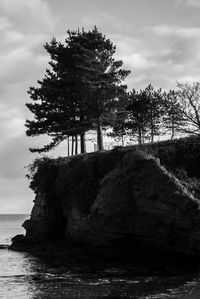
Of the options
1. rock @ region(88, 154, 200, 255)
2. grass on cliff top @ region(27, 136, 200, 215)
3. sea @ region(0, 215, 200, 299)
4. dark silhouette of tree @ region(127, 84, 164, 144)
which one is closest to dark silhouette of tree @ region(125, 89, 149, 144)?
dark silhouette of tree @ region(127, 84, 164, 144)

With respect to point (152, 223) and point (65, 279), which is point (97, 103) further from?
point (65, 279)

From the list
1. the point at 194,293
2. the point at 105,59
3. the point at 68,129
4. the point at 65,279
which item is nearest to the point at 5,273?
the point at 65,279

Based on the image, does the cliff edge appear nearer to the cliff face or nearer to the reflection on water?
the cliff face

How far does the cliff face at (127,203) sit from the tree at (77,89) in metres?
9.25

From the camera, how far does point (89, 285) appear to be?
2316cm

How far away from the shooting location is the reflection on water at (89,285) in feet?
68.4

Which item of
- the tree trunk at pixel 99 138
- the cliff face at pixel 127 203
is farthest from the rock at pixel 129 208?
the tree trunk at pixel 99 138

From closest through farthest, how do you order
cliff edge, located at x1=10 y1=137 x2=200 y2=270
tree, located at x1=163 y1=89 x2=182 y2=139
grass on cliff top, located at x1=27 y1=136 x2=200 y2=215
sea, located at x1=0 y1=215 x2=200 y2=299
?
sea, located at x1=0 y1=215 x2=200 y2=299 → cliff edge, located at x1=10 y1=137 x2=200 y2=270 → grass on cliff top, located at x1=27 y1=136 x2=200 y2=215 → tree, located at x1=163 y1=89 x2=182 y2=139

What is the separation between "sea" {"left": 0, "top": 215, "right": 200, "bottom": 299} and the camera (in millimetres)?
20844

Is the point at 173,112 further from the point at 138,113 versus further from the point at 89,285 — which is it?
the point at 89,285

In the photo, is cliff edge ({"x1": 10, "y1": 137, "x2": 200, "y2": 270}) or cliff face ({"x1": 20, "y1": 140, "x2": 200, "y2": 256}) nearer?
cliff face ({"x1": 20, "y1": 140, "x2": 200, "y2": 256})

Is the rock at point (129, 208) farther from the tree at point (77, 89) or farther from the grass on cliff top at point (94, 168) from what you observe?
the tree at point (77, 89)

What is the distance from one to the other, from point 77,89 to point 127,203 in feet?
68.8

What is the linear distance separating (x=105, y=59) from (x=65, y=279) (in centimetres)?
2964
